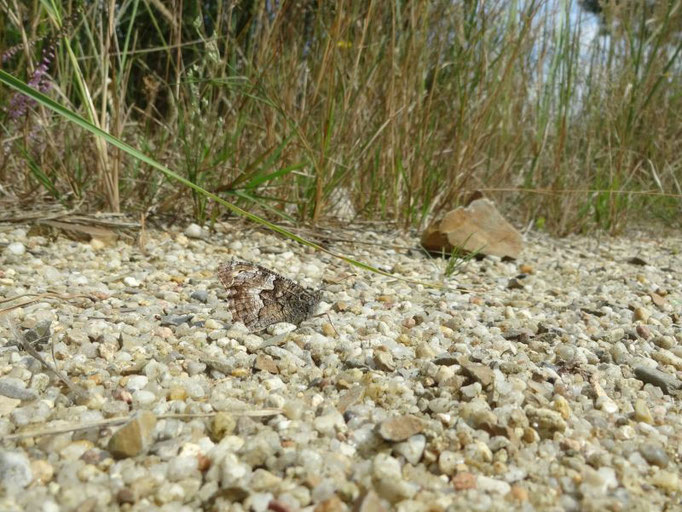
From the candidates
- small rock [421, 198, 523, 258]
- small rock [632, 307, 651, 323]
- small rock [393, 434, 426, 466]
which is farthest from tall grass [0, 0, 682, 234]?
small rock [393, 434, 426, 466]

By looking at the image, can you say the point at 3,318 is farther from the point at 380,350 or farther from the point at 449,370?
the point at 449,370

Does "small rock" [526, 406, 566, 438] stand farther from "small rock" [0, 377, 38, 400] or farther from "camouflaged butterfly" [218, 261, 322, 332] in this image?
"small rock" [0, 377, 38, 400]

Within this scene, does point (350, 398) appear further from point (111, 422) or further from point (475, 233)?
point (475, 233)

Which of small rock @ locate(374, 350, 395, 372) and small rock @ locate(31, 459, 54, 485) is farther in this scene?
small rock @ locate(374, 350, 395, 372)

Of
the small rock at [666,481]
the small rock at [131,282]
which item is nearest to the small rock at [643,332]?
the small rock at [666,481]

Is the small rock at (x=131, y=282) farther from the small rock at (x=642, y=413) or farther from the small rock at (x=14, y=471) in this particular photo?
the small rock at (x=642, y=413)

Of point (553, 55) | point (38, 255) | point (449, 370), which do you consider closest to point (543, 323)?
point (449, 370)
